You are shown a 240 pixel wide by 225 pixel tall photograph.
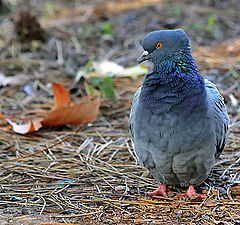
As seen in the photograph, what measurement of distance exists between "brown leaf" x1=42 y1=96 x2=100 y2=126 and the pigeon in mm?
1084

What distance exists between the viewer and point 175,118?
301 centimetres

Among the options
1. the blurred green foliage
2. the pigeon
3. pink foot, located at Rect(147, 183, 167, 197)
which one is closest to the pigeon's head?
the pigeon

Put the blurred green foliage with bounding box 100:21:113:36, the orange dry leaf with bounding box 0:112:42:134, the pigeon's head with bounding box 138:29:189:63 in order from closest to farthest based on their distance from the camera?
the pigeon's head with bounding box 138:29:189:63 < the orange dry leaf with bounding box 0:112:42:134 < the blurred green foliage with bounding box 100:21:113:36

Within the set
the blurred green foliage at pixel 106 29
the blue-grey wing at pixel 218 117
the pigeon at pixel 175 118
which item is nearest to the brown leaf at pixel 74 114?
the pigeon at pixel 175 118

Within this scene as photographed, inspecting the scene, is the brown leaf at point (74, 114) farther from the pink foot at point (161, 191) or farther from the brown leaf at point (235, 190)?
the brown leaf at point (235, 190)

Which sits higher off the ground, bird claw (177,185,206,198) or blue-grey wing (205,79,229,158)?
blue-grey wing (205,79,229,158)

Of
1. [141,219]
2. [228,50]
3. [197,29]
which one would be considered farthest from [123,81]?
[141,219]

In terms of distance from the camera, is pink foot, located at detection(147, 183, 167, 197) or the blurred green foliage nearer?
pink foot, located at detection(147, 183, 167, 197)

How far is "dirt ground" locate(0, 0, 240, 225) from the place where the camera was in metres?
3.03

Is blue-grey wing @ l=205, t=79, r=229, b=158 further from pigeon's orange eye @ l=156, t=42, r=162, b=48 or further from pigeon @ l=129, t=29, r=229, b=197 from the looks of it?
pigeon's orange eye @ l=156, t=42, r=162, b=48

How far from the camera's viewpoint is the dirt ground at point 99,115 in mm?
3027

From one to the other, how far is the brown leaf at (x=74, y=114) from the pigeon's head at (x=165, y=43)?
123 cm

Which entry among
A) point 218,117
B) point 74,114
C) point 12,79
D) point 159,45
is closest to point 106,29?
point 12,79

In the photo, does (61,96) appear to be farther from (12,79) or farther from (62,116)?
(12,79)
